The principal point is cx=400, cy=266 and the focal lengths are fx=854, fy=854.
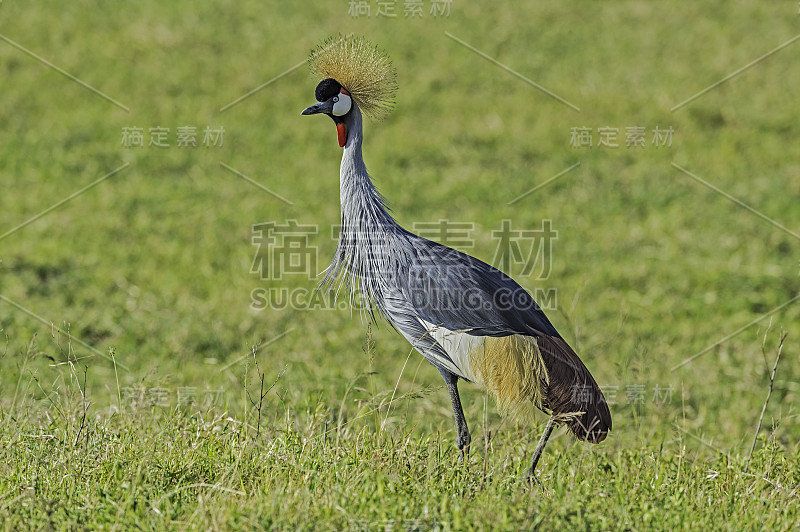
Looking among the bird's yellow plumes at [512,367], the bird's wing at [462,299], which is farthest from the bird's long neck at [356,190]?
the bird's yellow plumes at [512,367]

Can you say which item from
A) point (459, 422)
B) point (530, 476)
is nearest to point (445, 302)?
point (459, 422)

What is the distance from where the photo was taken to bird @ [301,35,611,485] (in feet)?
12.4

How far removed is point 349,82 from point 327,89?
132mm

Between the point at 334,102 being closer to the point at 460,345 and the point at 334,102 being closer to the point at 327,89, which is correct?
the point at 327,89

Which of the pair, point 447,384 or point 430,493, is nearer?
point 430,493

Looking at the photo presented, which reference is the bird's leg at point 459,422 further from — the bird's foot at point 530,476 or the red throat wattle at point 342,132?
the red throat wattle at point 342,132

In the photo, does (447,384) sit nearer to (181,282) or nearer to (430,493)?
(430,493)

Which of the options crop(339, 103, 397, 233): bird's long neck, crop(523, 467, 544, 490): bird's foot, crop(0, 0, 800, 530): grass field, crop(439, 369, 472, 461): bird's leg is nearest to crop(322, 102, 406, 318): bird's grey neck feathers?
crop(339, 103, 397, 233): bird's long neck

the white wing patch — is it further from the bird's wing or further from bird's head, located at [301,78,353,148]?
bird's head, located at [301,78,353,148]

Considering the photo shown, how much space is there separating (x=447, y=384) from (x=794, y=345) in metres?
4.26

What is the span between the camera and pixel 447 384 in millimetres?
3918

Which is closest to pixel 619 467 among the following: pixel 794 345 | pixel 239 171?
pixel 794 345

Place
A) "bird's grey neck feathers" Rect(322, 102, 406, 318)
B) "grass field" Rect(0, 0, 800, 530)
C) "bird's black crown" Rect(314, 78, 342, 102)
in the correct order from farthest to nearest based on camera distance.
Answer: "bird's grey neck feathers" Rect(322, 102, 406, 318) < "bird's black crown" Rect(314, 78, 342, 102) < "grass field" Rect(0, 0, 800, 530)

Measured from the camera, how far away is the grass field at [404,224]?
11.6 feet
